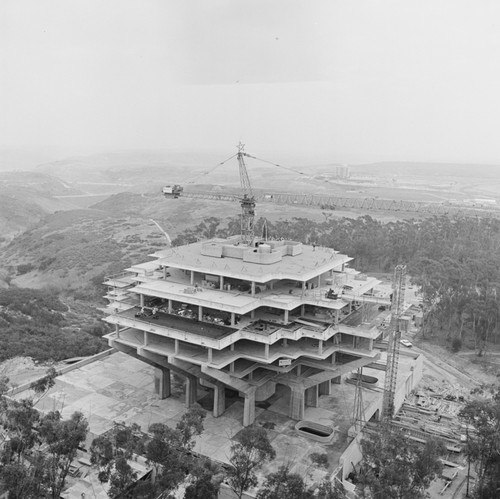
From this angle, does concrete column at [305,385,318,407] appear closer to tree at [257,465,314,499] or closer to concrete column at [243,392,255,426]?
concrete column at [243,392,255,426]

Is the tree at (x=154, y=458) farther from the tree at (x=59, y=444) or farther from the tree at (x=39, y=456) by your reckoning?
the tree at (x=39, y=456)

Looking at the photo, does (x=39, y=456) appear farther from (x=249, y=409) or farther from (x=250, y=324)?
(x=250, y=324)

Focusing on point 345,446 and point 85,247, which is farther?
point 85,247

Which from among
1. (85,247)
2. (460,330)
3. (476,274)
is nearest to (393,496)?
(460,330)

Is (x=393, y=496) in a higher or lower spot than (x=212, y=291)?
lower

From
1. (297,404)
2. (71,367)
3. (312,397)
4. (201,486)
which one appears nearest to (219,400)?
(297,404)

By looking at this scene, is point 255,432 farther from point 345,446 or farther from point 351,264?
point 351,264

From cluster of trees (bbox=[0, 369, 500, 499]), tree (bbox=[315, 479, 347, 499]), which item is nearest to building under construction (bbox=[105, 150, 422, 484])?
cluster of trees (bbox=[0, 369, 500, 499])

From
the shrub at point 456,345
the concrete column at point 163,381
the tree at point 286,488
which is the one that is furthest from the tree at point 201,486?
the shrub at point 456,345
